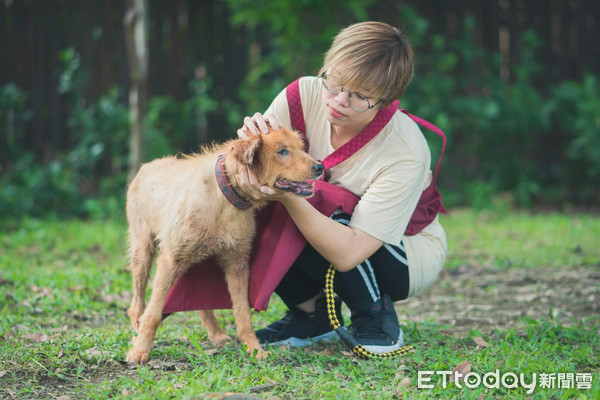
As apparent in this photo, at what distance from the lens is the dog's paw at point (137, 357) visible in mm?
3285

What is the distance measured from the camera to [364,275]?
350 centimetres

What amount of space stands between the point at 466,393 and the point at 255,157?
1493 mm

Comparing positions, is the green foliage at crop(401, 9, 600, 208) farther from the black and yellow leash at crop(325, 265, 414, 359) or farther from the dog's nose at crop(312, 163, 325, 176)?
the dog's nose at crop(312, 163, 325, 176)

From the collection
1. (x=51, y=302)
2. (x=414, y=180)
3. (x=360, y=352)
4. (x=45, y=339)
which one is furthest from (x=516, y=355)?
(x=51, y=302)

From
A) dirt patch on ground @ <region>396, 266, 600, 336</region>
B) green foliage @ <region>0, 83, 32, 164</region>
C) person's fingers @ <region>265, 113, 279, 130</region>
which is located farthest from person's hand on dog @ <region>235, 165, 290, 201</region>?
green foliage @ <region>0, 83, 32, 164</region>

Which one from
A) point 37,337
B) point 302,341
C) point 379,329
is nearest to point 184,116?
point 37,337

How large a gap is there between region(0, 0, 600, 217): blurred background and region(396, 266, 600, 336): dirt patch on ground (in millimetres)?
2884

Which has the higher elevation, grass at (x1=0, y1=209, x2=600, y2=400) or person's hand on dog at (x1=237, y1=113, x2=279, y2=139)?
person's hand on dog at (x1=237, y1=113, x2=279, y2=139)

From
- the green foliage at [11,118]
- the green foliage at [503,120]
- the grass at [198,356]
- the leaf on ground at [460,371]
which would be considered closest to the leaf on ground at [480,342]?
the grass at [198,356]

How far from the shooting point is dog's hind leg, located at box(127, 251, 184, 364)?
3326 mm

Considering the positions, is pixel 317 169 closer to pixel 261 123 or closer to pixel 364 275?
pixel 261 123

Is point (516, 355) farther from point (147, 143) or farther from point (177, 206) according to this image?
point (147, 143)

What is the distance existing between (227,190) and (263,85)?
5660 mm

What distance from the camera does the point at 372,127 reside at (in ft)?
11.3
